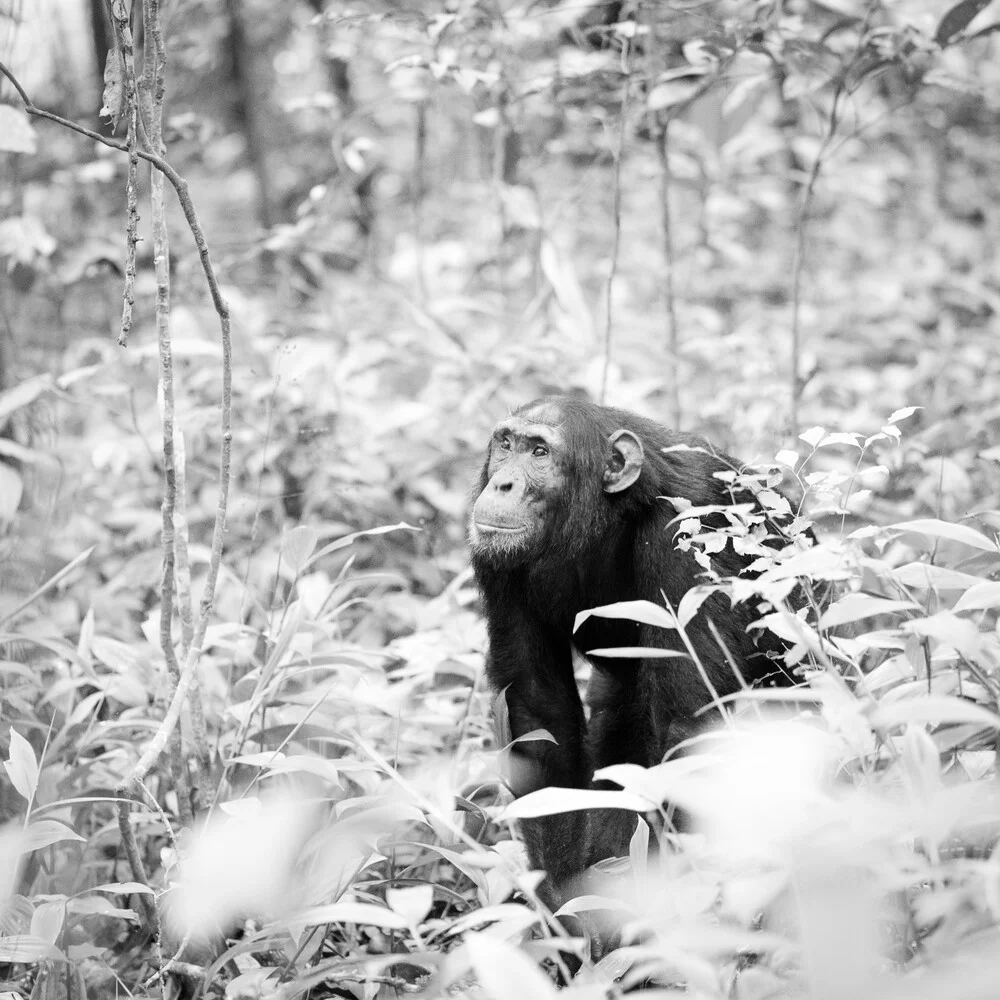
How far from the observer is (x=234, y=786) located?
149 inches

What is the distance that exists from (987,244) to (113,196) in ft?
27.3

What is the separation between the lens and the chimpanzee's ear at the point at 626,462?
393 cm

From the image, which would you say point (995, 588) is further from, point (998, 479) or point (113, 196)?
point (113, 196)

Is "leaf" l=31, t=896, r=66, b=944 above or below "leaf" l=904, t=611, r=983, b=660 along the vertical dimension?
below

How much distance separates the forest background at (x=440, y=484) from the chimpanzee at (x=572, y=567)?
262mm

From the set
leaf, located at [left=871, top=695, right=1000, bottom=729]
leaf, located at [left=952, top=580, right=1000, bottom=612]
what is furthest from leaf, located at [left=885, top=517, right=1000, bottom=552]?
leaf, located at [left=871, top=695, right=1000, bottom=729]

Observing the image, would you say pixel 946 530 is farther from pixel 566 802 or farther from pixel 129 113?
pixel 129 113

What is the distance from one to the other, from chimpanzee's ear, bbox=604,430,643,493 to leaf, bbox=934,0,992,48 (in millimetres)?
2549

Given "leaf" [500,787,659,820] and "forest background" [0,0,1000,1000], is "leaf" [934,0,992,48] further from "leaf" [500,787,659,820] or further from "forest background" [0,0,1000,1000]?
"leaf" [500,787,659,820]

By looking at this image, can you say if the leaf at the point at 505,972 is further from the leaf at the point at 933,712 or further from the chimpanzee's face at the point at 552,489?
the chimpanzee's face at the point at 552,489

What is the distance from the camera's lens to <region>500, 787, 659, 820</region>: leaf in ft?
8.00

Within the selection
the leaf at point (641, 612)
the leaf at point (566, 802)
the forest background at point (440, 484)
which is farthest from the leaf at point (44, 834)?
the leaf at point (641, 612)

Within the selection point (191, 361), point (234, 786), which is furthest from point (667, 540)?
point (191, 361)

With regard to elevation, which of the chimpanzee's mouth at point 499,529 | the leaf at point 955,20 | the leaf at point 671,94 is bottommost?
the chimpanzee's mouth at point 499,529
